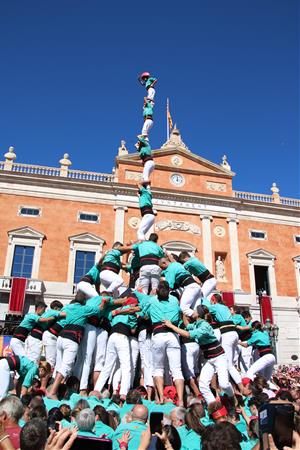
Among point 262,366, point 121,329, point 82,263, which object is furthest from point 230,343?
point 82,263

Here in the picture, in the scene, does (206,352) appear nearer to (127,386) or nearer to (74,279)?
(127,386)

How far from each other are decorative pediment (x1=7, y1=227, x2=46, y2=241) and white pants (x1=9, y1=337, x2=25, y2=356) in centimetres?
1740

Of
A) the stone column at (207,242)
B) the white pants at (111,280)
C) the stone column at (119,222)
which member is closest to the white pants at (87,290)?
the white pants at (111,280)

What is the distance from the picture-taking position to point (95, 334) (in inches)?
278

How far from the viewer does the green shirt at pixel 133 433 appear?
354cm

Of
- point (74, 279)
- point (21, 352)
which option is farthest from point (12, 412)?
point (74, 279)

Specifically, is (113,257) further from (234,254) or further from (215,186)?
(215,186)

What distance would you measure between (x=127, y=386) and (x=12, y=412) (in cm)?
343

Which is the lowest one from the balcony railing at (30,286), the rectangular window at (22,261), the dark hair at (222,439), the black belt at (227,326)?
the dark hair at (222,439)

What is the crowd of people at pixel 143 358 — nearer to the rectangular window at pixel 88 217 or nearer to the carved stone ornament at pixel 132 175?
the rectangular window at pixel 88 217

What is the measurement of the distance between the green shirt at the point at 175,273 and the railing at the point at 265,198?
73.2ft

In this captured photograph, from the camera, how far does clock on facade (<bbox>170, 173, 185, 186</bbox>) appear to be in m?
28.5

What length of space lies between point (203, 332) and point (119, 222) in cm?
2041

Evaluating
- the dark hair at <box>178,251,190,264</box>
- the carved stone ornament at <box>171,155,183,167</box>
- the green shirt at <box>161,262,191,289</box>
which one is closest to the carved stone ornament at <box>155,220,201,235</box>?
the carved stone ornament at <box>171,155,183,167</box>
